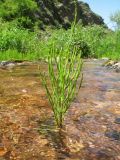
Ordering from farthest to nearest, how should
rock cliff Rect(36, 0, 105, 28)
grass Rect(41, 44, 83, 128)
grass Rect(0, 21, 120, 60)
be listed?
rock cliff Rect(36, 0, 105, 28)
grass Rect(0, 21, 120, 60)
grass Rect(41, 44, 83, 128)

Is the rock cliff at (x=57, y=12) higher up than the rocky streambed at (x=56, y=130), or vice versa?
the rock cliff at (x=57, y=12)

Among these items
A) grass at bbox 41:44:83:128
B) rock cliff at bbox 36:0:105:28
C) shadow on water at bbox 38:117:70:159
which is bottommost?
shadow on water at bbox 38:117:70:159

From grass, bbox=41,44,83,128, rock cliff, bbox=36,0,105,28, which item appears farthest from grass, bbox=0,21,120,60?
rock cliff, bbox=36,0,105,28

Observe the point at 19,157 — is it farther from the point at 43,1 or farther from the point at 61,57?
the point at 43,1

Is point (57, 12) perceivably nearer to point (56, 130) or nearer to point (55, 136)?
point (56, 130)

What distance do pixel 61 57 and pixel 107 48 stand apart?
33.2 m

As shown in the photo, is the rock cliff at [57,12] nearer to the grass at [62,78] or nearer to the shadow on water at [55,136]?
the shadow on water at [55,136]

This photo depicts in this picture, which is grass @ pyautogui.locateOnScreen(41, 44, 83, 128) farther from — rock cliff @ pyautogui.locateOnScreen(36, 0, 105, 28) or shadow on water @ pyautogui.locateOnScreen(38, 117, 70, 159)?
rock cliff @ pyautogui.locateOnScreen(36, 0, 105, 28)

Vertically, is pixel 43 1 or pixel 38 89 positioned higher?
pixel 43 1

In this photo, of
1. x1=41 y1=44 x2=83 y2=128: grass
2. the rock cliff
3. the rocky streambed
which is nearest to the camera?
the rocky streambed

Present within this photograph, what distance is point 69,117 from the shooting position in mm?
7535

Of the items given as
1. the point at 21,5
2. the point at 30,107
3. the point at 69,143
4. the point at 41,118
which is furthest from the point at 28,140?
the point at 21,5

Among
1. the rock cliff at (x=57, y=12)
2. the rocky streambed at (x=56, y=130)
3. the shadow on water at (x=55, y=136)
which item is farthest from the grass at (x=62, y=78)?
the rock cliff at (x=57, y=12)

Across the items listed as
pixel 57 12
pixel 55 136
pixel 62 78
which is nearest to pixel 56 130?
pixel 55 136
